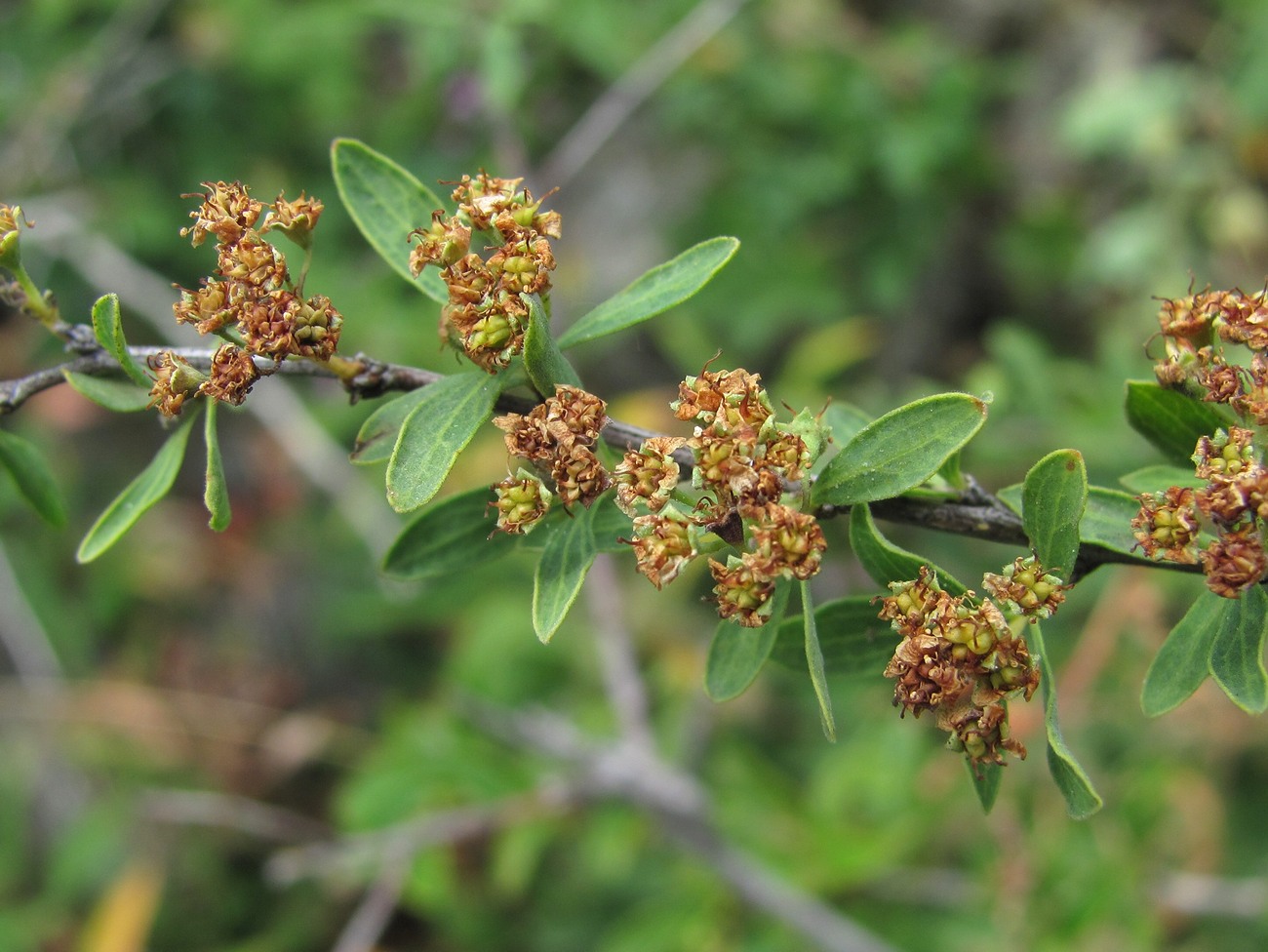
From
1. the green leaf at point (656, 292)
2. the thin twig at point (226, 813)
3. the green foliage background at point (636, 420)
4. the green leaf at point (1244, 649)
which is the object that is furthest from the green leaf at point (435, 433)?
the thin twig at point (226, 813)

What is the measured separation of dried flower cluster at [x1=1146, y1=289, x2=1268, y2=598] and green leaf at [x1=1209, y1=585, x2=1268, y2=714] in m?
0.05

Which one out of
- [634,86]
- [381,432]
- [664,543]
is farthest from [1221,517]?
[634,86]

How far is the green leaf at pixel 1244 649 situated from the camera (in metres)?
1.11

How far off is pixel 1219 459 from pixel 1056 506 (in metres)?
0.17

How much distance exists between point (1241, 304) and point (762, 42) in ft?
12.9

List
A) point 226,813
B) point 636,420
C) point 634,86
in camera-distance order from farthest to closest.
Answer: point 636,420, point 226,813, point 634,86

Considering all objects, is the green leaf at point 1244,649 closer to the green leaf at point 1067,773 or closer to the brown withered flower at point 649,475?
the green leaf at point 1067,773

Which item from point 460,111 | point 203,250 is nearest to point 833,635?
point 460,111

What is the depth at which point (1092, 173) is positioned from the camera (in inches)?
224

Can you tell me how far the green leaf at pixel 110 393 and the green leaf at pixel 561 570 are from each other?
0.51 m

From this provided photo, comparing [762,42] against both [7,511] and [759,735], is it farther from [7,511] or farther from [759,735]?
[7,511]

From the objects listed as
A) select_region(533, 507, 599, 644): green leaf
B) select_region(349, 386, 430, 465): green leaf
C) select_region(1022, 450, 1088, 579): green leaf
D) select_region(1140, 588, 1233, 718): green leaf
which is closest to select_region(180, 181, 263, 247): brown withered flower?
select_region(349, 386, 430, 465): green leaf

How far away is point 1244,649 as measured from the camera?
3.74 ft

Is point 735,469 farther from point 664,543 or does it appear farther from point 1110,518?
point 1110,518
